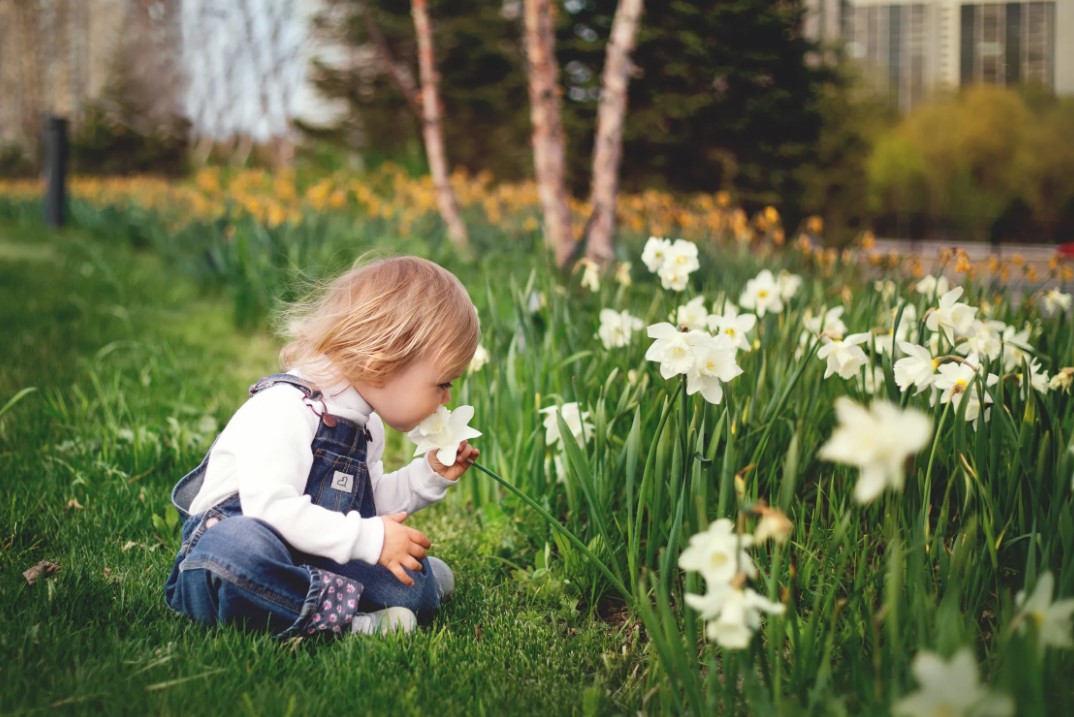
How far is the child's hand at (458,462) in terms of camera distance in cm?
176

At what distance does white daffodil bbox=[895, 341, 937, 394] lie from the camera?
65.0 inches

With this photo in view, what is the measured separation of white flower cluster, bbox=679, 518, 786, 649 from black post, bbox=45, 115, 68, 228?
11.0 metres

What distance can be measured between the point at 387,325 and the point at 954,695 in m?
1.20

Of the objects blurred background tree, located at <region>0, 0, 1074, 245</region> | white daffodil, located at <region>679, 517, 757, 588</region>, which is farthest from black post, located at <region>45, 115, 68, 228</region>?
white daffodil, located at <region>679, 517, 757, 588</region>

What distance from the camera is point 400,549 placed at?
160 centimetres

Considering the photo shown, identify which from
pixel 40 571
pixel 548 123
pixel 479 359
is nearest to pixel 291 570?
pixel 40 571

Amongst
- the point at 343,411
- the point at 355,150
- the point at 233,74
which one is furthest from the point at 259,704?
the point at 233,74

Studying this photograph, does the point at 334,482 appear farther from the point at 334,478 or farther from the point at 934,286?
the point at 934,286

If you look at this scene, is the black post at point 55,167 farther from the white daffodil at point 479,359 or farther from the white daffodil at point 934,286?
the white daffodil at point 934,286

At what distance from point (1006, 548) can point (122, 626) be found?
1.68 meters

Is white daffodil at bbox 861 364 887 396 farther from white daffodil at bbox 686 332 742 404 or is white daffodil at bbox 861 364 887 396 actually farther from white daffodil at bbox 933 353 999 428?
white daffodil at bbox 686 332 742 404

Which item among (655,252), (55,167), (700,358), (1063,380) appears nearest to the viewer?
(700,358)

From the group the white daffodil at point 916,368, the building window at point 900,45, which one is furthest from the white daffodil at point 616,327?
the building window at point 900,45

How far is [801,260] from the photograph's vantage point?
193 inches
